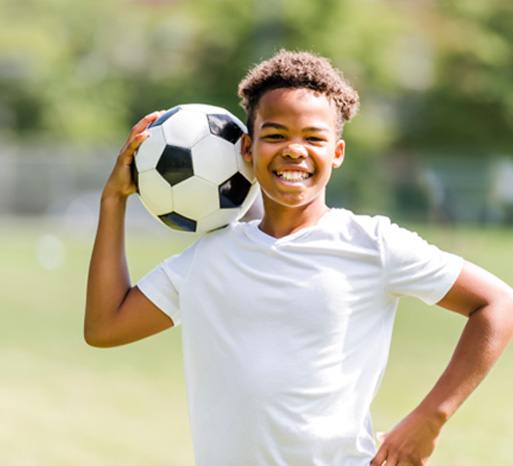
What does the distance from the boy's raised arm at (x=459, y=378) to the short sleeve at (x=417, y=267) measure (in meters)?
0.08

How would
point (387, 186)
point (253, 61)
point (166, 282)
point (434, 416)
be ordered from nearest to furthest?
point (434, 416) < point (166, 282) < point (387, 186) < point (253, 61)

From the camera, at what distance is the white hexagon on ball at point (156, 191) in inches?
115

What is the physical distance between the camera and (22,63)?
114ft

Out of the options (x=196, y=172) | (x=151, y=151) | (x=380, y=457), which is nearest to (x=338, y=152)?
(x=196, y=172)

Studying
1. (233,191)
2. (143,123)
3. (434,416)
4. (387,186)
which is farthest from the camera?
(387,186)

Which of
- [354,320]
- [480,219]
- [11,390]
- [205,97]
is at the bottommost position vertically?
[11,390]

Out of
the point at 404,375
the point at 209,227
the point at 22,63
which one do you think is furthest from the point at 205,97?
the point at 209,227

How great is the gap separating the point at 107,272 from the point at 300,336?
569 millimetres

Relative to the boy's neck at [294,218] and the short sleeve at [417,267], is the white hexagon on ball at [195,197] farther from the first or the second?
the short sleeve at [417,267]

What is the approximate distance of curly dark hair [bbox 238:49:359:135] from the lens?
2691mm

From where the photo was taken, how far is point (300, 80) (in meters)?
2.69

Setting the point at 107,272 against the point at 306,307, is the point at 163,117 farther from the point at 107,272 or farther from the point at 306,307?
the point at 306,307

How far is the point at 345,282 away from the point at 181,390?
4.58 metres

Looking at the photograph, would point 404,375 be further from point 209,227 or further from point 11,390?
point 209,227
